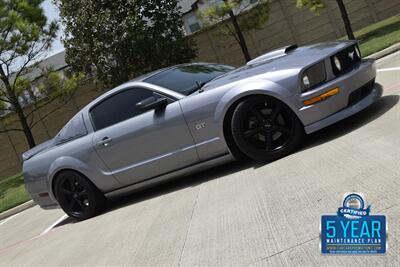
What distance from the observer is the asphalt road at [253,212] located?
345cm

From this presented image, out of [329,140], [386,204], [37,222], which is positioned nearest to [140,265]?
[386,204]

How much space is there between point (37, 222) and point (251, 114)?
4.57 meters

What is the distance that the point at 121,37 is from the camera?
61.0 feet

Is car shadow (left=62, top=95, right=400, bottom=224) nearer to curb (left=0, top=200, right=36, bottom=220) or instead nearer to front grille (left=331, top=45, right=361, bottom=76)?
front grille (left=331, top=45, right=361, bottom=76)

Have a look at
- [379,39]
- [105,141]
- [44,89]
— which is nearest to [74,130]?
[105,141]

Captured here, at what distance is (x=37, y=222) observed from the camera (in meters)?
8.32

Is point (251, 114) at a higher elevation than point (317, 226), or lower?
higher

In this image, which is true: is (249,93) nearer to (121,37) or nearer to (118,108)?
(118,108)

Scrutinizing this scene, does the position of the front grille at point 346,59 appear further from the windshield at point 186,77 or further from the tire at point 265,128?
the windshield at point 186,77

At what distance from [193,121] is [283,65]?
113 cm

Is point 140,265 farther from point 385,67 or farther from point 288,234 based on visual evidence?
point 385,67

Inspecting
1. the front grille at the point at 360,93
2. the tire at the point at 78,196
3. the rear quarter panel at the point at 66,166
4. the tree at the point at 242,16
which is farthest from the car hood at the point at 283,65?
the tree at the point at 242,16
